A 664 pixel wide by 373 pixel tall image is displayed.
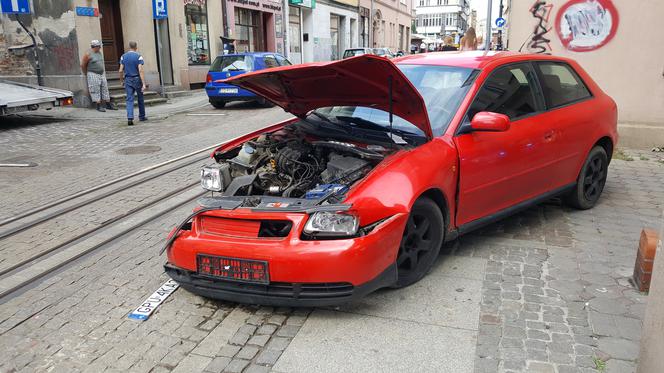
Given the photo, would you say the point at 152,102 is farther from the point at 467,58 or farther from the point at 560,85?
the point at 560,85

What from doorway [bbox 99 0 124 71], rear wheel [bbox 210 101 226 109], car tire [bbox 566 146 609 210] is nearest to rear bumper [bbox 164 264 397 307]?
car tire [bbox 566 146 609 210]

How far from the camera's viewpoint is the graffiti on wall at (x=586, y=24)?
9414mm

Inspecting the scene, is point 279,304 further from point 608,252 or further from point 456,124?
point 608,252

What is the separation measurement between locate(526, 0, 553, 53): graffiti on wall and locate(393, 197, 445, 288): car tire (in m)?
7.28

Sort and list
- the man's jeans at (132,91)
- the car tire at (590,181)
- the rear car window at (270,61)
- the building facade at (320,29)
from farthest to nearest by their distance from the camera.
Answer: the building facade at (320,29) → the rear car window at (270,61) → the man's jeans at (132,91) → the car tire at (590,181)

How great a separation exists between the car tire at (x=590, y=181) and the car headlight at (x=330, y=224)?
331 cm

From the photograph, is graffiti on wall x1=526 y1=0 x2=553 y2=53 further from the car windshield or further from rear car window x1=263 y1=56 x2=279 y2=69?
rear car window x1=263 y1=56 x2=279 y2=69

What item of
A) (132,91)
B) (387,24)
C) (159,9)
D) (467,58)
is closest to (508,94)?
(467,58)

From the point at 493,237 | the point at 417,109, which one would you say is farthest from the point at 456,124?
the point at 493,237

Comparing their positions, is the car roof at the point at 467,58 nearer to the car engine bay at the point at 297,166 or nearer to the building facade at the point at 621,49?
the car engine bay at the point at 297,166

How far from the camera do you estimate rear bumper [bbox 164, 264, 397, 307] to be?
3.39 m

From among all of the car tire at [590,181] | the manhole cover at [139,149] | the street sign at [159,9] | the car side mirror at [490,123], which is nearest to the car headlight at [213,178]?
the car side mirror at [490,123]

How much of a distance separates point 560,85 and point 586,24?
5.12 m

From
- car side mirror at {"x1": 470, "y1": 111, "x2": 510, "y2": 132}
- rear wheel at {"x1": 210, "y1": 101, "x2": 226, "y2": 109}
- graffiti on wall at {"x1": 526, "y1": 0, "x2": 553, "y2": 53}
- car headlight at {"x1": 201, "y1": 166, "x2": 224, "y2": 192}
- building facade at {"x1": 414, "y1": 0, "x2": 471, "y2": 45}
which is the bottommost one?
rear wheel at {"x1": 210, "y1": 101, "x2": 226, "y2": 109}
